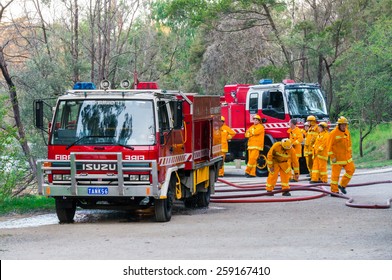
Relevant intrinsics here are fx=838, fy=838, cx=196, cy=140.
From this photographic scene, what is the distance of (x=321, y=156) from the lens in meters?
22.0

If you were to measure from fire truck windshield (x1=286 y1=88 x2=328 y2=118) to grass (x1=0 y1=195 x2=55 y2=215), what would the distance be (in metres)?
10.3

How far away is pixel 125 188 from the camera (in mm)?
14594

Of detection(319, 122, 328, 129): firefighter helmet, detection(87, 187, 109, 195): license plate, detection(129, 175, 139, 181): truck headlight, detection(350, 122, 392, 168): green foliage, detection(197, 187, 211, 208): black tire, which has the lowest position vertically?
detection(350, 122, 392, 168): green foliage

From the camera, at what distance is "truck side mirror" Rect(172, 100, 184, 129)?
1520 centimetres

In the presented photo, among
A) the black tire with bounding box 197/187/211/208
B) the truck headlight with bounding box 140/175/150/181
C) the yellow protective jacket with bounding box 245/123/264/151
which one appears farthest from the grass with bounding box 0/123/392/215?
the yellow protective jacket with bounding box 245/123/264/151

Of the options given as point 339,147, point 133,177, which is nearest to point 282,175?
point 339,147

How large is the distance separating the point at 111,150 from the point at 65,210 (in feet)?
5.35

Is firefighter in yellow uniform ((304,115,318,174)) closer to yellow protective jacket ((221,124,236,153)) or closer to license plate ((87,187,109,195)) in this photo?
yellow protective jacket ((221,124,236,153))

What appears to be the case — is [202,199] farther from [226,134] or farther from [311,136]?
[226,134]

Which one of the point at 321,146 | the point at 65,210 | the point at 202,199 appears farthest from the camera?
the point at 321,146

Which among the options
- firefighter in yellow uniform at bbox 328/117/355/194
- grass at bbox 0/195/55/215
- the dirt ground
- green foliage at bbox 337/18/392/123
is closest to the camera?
the dirt ground

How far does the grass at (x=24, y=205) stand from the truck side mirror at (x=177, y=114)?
4.24 m

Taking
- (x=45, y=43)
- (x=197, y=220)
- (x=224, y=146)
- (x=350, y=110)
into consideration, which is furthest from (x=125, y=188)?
(x=350, y=110)

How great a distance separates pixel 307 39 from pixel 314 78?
650cm
